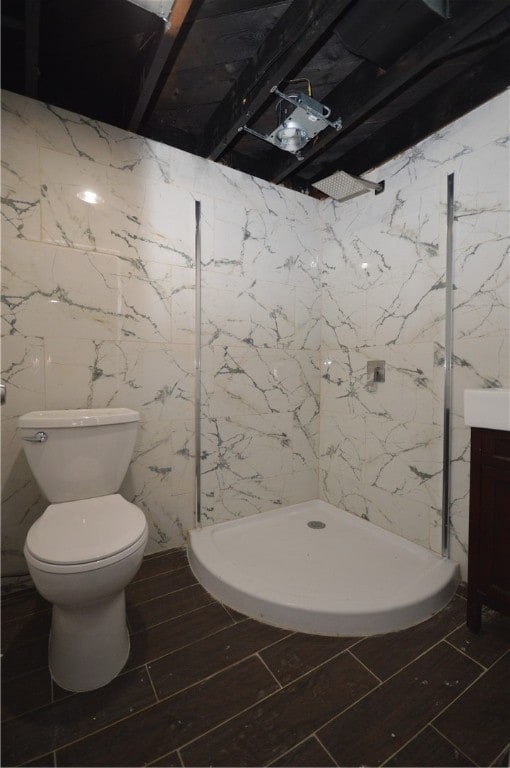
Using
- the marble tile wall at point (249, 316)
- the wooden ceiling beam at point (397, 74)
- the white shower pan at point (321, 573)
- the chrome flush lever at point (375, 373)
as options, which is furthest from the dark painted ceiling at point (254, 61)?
the white shower pan at point (321, 573)

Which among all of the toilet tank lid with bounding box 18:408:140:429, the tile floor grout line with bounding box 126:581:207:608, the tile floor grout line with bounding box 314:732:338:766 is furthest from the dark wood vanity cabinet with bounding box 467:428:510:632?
the toilet tank lid with bounding box 18:408:140:429

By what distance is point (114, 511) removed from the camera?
1328 millimetres

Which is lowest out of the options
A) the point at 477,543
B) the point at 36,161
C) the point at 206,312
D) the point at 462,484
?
the point at 477,543

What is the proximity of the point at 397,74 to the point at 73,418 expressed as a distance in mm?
1984

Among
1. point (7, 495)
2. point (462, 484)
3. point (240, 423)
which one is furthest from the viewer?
point (240, 423)

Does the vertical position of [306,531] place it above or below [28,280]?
below

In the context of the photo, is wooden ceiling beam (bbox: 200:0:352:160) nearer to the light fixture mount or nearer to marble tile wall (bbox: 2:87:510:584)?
the light fixture mount

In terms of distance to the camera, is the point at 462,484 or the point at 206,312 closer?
the point at 462,484

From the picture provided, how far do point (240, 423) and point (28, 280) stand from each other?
1325mm

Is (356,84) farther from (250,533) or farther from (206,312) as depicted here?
(250,533)

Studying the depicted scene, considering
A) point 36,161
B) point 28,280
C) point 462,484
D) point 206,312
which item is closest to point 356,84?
point 206,312

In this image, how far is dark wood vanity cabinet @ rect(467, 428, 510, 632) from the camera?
1.20 meters

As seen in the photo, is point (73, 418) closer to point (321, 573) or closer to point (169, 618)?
point (169, 618)

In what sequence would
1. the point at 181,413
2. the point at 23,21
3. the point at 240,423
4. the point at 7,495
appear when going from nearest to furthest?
the point at 23,21 → the point at 7,495 → the point at 181,413 → the point at 240,423
